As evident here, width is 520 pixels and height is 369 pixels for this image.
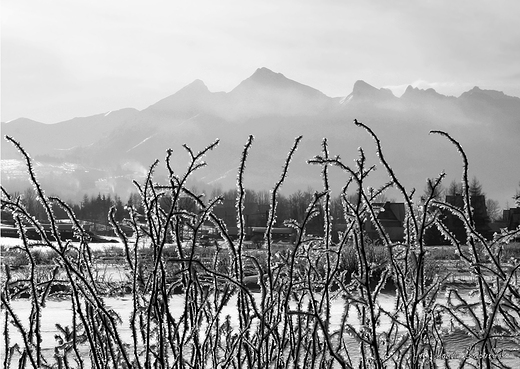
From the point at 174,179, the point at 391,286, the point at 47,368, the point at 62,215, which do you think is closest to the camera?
the point at 174,179

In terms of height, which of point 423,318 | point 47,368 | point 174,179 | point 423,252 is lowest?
point 47,368

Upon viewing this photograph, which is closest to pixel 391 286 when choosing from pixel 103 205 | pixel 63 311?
pixel 63 311

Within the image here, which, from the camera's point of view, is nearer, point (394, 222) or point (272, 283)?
point (272, 283)

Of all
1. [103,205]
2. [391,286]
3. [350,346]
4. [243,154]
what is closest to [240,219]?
[243,154]

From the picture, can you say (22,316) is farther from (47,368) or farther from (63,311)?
(47,368)

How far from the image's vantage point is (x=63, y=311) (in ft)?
27.1

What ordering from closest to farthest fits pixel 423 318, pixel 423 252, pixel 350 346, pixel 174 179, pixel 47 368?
pixel 423 252, pixel 423 318, pixel 174 179, pixel 47 368, pixel 350 346

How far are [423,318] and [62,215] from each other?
114 meters

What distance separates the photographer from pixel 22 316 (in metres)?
7.59

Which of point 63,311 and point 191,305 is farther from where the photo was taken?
point 63,311

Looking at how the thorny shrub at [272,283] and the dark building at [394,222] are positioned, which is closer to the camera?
the thorny shrub at [272,283]

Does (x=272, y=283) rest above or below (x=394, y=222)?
above

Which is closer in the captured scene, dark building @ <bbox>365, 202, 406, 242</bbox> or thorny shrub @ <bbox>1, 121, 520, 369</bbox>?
thorny shrub @ <bbox>1, 121, 520, 369</bbox>

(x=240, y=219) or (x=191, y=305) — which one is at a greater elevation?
(x=240, y=219)
